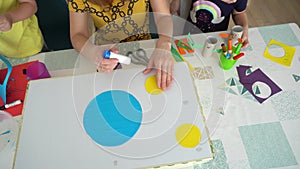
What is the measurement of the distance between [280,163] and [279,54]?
428 millimetres

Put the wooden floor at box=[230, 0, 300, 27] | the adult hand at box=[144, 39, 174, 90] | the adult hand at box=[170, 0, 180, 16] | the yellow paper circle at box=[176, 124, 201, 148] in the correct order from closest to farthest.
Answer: the yellow paper circle at box=[176, 124, 201, 148]
the adult hand at box=[144, 39, 174, 90]
the adult hand at box=[170, 0, 180, 16]
the wooden floor at box=[230, 0, 300, 27]

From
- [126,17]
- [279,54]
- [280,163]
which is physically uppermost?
[126,17]

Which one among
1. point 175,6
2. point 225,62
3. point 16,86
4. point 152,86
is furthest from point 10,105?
point 175,6

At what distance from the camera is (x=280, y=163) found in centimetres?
70

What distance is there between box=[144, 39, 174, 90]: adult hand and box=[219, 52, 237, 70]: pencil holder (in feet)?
0.61

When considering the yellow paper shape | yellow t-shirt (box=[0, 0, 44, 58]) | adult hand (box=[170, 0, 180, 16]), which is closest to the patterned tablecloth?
the yellow paper shape

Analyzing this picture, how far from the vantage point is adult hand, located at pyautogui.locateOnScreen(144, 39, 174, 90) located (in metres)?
0.74

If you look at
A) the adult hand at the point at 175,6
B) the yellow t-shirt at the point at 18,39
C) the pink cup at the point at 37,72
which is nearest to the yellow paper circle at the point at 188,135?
the pink cup at the point at 37,72

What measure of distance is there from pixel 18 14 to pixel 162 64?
0.62 meters

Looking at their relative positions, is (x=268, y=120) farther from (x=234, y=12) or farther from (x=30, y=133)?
(x=30, y=133)

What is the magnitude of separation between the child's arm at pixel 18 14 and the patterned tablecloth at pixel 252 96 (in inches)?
5.3

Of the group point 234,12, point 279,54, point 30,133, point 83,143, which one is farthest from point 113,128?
point 234,12

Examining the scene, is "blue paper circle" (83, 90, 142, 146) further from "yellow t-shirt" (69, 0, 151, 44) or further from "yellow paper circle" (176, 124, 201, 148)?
"yellow t-shirt" (69, 0, 151, 44)

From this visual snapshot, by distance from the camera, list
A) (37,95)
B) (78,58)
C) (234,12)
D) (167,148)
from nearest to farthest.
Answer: (167,148) < (37,95) < (78,58) < (234,12)
